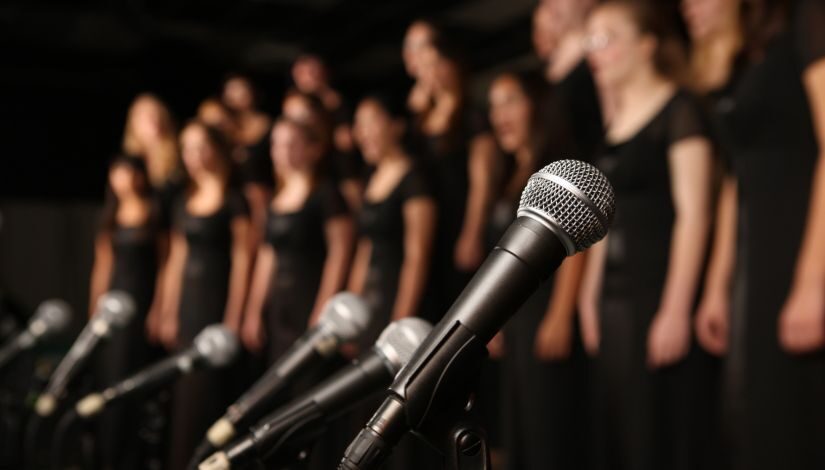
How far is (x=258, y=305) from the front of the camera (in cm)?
389

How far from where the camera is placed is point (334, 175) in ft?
12.4

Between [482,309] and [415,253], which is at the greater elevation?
[482,309]

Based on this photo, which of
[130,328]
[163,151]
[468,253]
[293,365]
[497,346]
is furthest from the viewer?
[163,151]

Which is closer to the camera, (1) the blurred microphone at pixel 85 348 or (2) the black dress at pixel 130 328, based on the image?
(1) the blurred microphone at pixel 85 348

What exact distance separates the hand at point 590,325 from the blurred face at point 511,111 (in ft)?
1.78

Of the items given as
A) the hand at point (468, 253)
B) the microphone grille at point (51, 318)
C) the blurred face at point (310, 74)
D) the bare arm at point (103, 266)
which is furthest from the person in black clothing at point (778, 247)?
the bare arm at point (103, 266)

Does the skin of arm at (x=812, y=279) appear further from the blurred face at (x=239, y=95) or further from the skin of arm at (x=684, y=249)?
the blurred face at (x=239, y=95)

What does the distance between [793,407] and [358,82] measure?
18.4 ft

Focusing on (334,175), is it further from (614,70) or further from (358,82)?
(358,82)

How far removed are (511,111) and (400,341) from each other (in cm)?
173

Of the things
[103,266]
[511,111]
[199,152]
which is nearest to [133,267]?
[103,266]

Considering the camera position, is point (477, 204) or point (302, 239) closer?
point (477, 204)

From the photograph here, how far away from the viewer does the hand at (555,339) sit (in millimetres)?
2539

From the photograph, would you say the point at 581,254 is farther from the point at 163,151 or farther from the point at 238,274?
the point at 163,151
